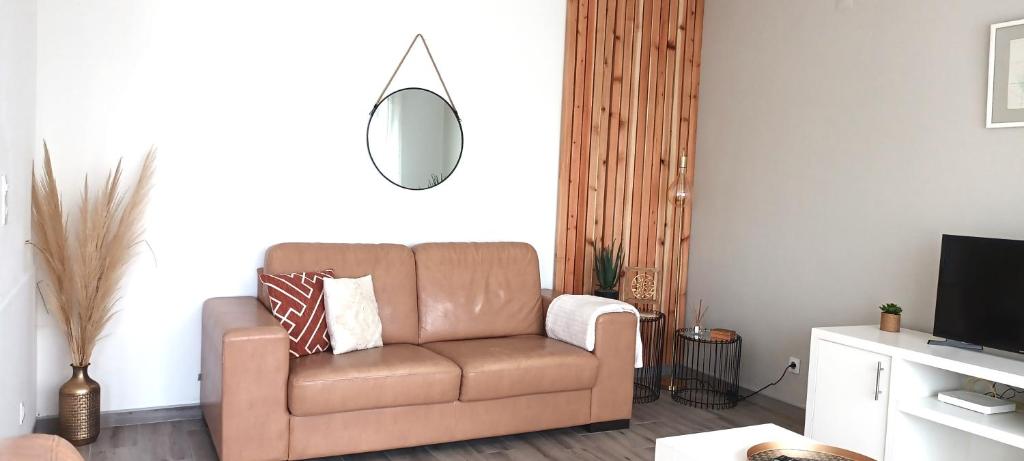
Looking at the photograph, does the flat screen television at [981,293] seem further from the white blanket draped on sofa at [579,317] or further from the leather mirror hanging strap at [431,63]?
the leather mirror hanging strap at [431,63]

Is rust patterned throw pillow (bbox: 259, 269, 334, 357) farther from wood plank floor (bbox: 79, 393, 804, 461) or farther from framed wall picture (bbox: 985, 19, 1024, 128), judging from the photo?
framed wall picture (bbox: 985, 19, 1024, 128)

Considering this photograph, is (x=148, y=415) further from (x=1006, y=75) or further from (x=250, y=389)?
(x=1006, y=75)

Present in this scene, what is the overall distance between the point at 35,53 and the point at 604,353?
2813 millimetres

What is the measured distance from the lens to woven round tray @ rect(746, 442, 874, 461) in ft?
7.43

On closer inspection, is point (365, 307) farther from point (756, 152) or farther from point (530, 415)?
point (756, 152)

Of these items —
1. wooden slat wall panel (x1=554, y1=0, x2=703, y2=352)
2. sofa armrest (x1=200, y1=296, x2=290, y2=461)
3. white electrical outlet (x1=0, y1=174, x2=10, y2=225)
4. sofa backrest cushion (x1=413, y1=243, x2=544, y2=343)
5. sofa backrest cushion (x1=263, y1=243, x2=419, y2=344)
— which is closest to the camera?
white electrical outlet (x1=0, y1=174, x2=10, y2=225)

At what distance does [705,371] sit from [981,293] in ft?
6.61

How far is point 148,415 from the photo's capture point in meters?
3.60

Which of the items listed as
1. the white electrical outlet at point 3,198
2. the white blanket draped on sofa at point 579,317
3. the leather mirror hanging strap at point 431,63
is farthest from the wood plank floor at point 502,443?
the leather mirror hanging strap at point 431,63

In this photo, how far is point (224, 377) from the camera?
2.92 meters

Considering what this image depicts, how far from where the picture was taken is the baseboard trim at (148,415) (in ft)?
11.6

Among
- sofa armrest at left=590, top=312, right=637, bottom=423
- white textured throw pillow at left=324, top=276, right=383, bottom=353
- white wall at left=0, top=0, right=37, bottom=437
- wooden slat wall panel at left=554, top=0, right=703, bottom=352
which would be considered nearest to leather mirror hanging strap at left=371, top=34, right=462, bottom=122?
wooden slat wall panel at left=554, top=0, right=703, bottom=352

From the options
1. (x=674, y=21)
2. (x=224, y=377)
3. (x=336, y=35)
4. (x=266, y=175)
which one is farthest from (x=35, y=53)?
(x=674, y=21)

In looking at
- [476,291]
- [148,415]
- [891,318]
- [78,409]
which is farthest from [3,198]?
[891,318]
